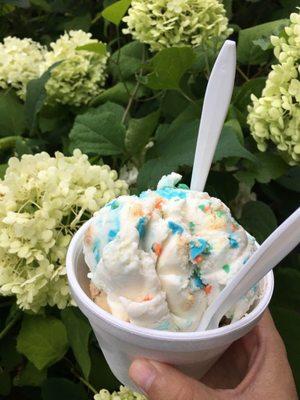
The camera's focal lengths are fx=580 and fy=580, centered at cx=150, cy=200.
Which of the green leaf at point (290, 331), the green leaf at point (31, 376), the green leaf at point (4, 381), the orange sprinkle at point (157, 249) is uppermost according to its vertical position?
the orange sprinkle at point (157, 249)

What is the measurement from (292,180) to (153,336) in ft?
1.65

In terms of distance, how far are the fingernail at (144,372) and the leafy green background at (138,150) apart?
20cm

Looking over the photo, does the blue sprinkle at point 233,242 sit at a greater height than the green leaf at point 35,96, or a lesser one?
greater

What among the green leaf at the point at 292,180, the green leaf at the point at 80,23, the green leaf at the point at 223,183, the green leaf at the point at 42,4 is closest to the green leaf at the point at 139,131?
the green leaf at the point at 223,183

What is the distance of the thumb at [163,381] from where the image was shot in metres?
0.53

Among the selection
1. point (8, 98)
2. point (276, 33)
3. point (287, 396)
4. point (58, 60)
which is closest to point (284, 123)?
point (276, 33)

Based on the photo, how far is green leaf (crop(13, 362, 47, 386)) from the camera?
35.2 inches

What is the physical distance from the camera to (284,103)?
0.71m

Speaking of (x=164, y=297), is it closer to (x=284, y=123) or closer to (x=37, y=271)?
(x=37, y=271)

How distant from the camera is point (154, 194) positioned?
560mm

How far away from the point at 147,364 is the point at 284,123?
1.20 ft

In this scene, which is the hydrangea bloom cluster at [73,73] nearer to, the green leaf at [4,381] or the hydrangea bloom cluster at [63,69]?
the hydrangea bloom cluster at [63,69]

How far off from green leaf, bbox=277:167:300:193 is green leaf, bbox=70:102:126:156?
0.26 meters

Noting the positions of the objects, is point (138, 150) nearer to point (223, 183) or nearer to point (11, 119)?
point (223, 183)
